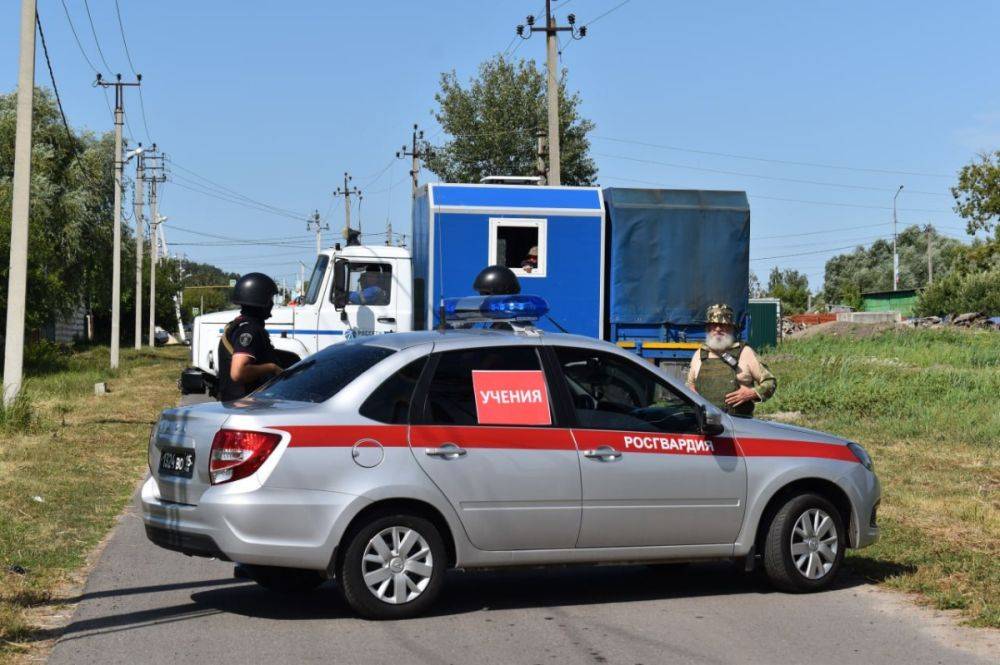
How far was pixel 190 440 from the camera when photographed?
714 cm

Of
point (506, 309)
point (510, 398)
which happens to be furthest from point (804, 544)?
point (506, 309)

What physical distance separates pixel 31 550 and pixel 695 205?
10904 millimetres

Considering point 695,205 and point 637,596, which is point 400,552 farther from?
A: point 695,205

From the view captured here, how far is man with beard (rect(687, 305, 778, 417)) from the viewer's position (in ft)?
32.1

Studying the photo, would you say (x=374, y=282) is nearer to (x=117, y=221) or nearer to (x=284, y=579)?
(x=284, y=579)

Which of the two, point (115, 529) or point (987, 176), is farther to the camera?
point (987, 176)

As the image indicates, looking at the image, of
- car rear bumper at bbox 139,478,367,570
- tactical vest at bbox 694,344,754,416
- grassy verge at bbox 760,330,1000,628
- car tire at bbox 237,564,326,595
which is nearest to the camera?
car rear bumper at bbox 139,478,367,570

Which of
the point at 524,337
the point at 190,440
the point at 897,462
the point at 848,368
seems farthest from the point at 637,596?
the point at 848,368

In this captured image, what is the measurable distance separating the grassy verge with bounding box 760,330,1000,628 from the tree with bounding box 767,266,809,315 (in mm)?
79725

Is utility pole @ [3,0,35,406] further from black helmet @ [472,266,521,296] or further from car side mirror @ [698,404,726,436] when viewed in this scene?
car side mirror @ [698,404,726,436]

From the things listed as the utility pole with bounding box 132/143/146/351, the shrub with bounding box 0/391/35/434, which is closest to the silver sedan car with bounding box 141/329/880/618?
the shrub with bounding box 0/391/35/434

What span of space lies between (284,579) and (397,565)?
1.12 meters

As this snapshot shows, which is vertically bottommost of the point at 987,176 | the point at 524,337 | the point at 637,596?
the point at 637,596

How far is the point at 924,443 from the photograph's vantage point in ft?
55.2
